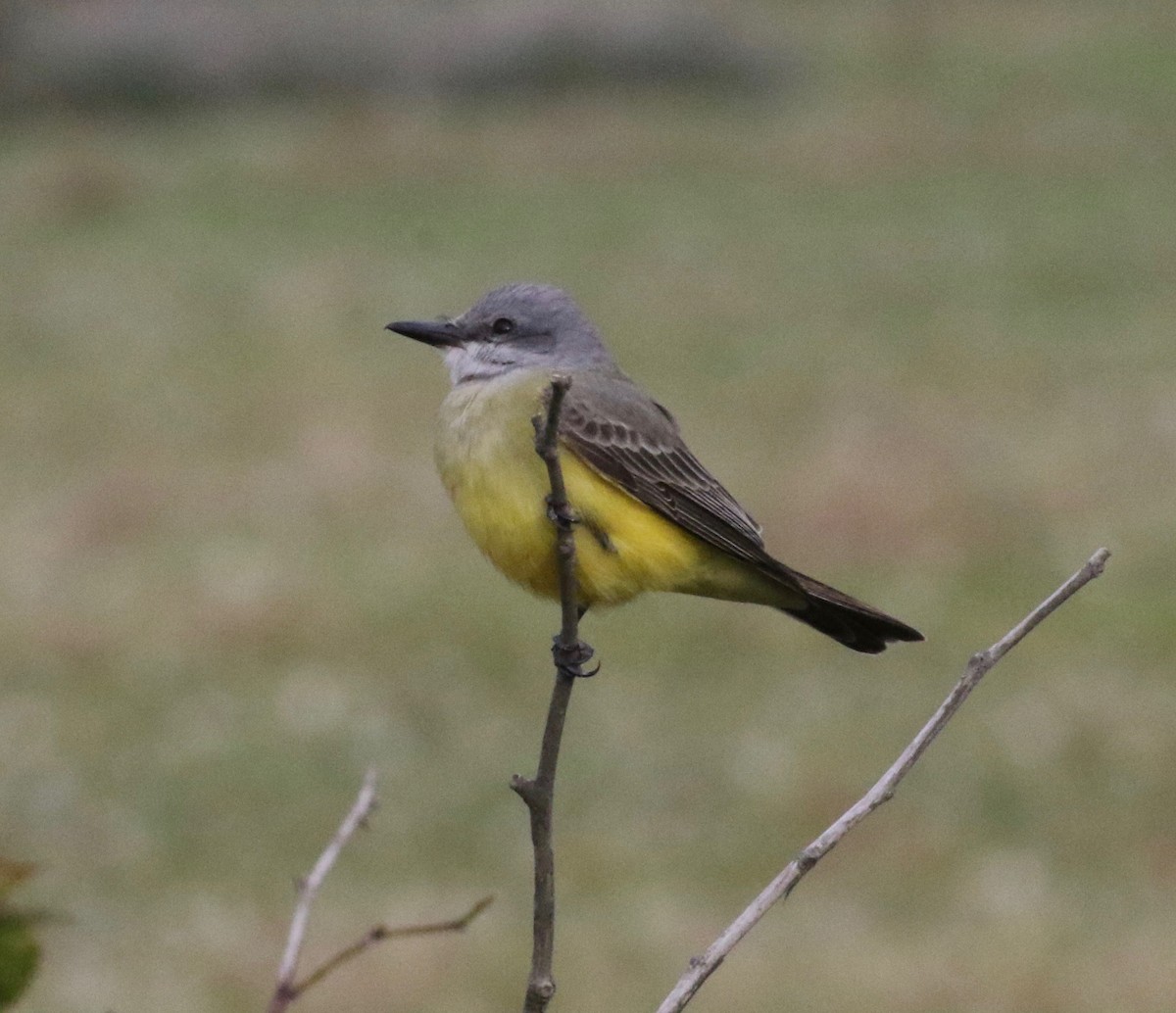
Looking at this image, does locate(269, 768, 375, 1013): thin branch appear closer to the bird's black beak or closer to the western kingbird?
the western kingbird

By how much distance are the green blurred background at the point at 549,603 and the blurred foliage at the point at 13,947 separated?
11.8ft

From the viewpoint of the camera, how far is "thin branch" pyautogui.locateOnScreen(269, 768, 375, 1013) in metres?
1.82

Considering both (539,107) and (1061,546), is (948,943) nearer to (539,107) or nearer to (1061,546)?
(1061,546)

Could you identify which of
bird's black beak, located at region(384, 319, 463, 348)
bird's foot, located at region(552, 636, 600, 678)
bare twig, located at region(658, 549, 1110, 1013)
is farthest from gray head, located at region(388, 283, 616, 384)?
bare twig, located at region(658, 549, 1110, 1013)

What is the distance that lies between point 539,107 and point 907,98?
11.8 ft

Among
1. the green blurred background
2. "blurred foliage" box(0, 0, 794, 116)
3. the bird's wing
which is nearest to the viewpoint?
the bird's wing

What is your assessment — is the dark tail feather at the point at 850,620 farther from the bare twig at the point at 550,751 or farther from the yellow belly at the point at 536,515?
the bare twig at the point at 550,751

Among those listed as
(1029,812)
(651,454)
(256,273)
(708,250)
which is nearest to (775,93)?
(708,250)

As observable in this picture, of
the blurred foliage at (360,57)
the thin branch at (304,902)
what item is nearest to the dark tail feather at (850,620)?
the thin branch at (304,902)

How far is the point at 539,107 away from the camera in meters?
21.2

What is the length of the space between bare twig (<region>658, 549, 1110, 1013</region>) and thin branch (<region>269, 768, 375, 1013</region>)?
33cm

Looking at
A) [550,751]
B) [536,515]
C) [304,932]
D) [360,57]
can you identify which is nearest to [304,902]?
[304,932]

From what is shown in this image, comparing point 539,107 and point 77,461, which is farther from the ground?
point 539,107

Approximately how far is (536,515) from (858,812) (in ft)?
4.66
